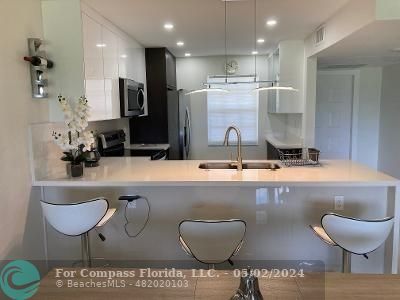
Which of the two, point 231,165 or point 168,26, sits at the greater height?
point 168,26

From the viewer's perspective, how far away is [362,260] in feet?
8.98

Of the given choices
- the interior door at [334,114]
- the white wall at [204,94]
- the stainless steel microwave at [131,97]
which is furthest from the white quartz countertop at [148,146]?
Result: the interior door at [334,114]

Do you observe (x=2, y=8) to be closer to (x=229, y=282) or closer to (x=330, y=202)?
(x=229, y=282)

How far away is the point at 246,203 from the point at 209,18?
1949 millimetres

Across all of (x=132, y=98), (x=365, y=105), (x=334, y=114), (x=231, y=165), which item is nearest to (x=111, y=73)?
(x=132, y=98)

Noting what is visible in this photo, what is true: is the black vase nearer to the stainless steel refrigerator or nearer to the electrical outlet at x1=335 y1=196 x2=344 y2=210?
the electrical outlet at x1=335 y1=196 x2=344 y2=210

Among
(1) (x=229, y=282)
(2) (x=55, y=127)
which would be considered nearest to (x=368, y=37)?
(1) (x=229, y=282)

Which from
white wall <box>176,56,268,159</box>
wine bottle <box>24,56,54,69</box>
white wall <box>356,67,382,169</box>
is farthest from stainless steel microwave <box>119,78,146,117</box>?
white wall <box>356,67,382,169</box>

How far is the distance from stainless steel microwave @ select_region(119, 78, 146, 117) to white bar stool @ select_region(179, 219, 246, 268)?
237 cm

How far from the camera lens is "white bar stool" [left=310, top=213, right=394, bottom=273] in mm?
1970

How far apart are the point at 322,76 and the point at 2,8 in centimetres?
503

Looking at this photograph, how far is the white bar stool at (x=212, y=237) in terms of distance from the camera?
192 cm

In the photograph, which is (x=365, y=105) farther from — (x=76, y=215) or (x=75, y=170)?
(x=76, y=215)

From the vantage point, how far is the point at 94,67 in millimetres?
3193
